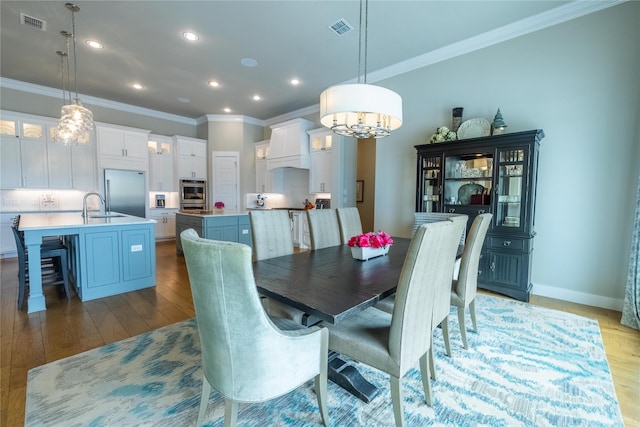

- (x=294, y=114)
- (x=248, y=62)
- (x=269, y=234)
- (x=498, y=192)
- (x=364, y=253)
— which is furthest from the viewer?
(x=294, y=114)

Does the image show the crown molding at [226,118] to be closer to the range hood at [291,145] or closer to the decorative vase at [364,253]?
the range hood at [291,145]

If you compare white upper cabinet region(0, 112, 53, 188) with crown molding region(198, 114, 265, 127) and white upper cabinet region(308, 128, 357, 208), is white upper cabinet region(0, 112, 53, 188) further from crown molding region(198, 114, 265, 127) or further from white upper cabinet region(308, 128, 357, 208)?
white upper cabinet region(308, 128, 357, 208)

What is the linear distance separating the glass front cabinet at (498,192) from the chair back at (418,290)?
2.18 metres

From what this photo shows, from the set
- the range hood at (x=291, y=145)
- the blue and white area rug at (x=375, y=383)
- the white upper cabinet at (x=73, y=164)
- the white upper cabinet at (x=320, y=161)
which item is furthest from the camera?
the range hood at (x=291, y=145)

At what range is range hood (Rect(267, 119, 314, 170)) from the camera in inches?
239

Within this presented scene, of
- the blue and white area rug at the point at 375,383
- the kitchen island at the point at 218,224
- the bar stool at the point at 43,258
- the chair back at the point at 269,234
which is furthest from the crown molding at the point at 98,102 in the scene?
the chair back at the point at 269,234

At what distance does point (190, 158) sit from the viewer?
6930mm

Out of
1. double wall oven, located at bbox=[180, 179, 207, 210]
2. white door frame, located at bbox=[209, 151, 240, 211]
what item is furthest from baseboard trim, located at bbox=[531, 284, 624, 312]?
double wall oven, located at bbox=[180, 179, 207, 210]

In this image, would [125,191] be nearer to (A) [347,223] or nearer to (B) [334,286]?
(A) [347,223]

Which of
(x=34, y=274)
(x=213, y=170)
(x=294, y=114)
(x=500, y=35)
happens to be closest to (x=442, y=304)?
(x=500, y=35)

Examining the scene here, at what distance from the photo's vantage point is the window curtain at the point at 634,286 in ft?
8.29

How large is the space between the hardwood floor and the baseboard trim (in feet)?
0.27

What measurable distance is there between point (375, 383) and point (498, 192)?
103 inches

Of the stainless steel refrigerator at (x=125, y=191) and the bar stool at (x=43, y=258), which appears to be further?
the stainless steel refrigerator at (x=125, y=191)
